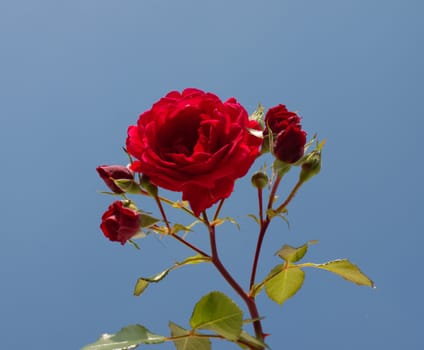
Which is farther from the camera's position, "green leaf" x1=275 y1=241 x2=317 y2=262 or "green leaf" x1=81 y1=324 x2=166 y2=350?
"green leaf" x1=275 y1=241 x2=317 y2=262

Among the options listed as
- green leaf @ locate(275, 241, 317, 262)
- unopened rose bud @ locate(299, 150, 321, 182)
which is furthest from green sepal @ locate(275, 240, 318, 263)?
unopened rose bud @ locate(299, 150, 321, 182)

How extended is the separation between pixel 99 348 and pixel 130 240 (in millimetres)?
176

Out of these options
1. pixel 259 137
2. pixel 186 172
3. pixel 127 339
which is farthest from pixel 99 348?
pixel 259 137

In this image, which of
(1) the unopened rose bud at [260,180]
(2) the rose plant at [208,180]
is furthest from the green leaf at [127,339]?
(1) the unopened rose bud at [260,180]

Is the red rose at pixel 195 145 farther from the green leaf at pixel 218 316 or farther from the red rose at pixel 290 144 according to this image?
the green leaf at pixel 218 316

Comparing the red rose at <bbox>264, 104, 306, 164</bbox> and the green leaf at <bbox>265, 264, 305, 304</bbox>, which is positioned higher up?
the red rose at <bbox>264, 104, 306, 164</bbox>

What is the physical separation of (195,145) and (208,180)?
0.26 ft

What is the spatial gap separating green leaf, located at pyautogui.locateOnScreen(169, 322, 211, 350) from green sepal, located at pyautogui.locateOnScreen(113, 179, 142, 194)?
0.23 metres

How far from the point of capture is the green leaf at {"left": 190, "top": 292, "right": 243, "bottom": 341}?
81 centimetres

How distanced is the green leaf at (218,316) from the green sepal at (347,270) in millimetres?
210

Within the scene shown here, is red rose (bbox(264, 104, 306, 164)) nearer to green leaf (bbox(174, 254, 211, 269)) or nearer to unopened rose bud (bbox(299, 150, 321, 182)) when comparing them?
unopened rose bud (bbox(299, 150, 321, 182))

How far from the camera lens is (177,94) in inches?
37.3

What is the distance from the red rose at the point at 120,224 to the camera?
2.87 ft

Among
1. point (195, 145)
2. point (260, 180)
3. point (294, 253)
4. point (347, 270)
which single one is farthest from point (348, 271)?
point (195, 145)
